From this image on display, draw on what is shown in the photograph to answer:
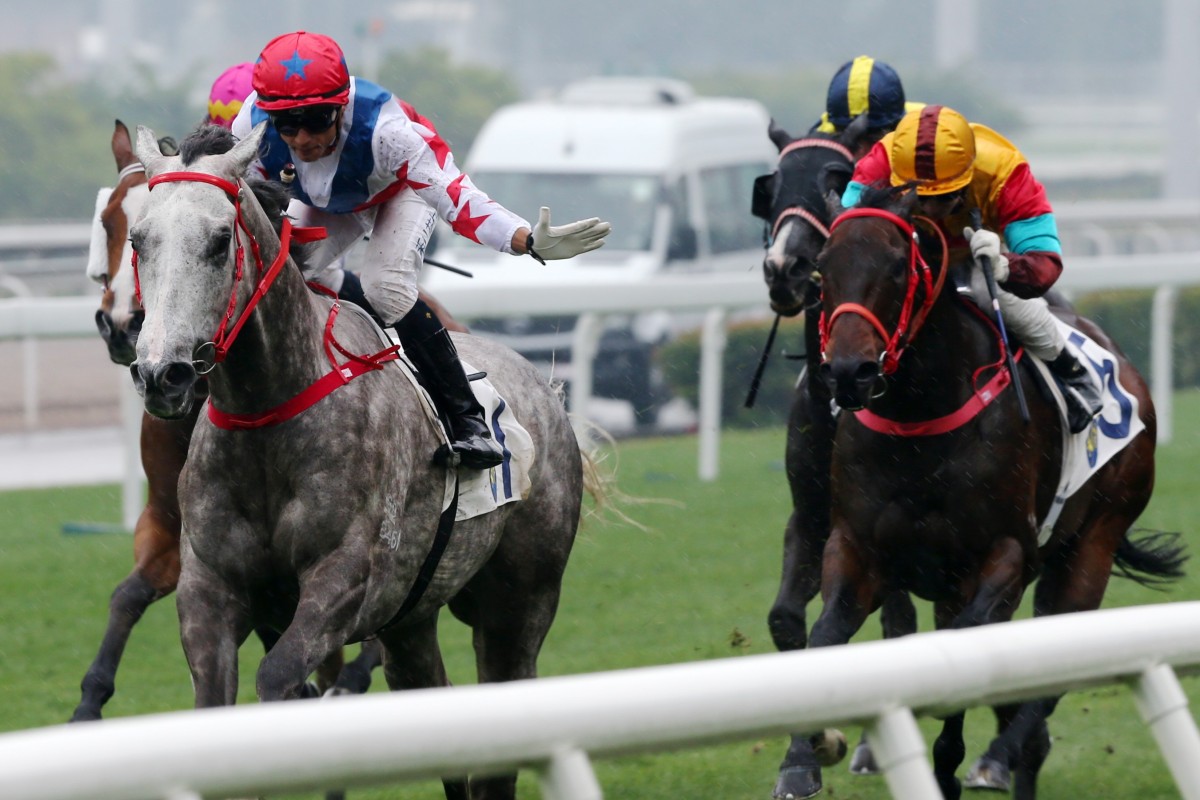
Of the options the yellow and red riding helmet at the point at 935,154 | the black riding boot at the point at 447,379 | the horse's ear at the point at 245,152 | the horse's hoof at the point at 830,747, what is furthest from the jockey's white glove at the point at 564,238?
the horse's hoof at the point at 830,747

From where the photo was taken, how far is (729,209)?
15164 millimetres

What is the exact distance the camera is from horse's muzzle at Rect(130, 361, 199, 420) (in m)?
3.38

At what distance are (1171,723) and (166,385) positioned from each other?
1.83m

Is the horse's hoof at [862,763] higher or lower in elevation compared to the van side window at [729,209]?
higher

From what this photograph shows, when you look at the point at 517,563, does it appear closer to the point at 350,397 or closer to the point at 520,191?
the point at 350,397

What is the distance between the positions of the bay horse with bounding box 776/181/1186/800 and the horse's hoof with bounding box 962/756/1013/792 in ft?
0.86

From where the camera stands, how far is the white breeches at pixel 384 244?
4379 millimetres

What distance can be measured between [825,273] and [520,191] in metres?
9.96

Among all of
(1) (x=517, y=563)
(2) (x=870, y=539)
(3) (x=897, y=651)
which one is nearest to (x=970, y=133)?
(2) (x=870, y=539)

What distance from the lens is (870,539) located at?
4.72m

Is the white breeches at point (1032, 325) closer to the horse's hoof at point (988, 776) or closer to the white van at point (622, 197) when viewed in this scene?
the horse's hoof at point (988, 776)

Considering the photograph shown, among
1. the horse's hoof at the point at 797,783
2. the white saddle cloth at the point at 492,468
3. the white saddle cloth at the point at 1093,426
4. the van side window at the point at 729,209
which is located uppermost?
the white saddle cloth at the point at 492,468

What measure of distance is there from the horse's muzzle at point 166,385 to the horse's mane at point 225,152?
540 mm

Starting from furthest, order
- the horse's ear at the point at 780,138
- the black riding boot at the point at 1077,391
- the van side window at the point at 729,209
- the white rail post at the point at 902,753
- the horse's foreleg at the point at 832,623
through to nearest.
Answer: the van side window at the point at 729,209 → the horse's ear at the point at 780,138 → the black riding boot at the point at 1077,391 → the horse's foreleg at the point at 832,623 → the white rail post at the point at 902,753
